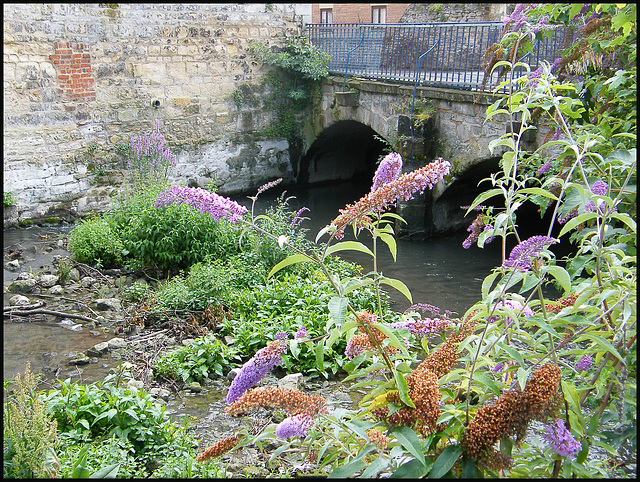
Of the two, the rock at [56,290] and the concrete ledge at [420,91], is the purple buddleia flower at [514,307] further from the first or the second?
the rock at [56,290]

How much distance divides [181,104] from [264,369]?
928 centimetres

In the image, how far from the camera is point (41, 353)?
194 inches

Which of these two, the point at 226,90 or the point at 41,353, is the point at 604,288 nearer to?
the point at 41,353

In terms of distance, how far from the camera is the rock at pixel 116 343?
5066 millimetres

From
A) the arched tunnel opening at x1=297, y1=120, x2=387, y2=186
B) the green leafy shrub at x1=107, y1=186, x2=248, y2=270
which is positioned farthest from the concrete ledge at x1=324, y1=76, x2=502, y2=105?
the green leafy shrub at x1=107, y1=186, x2=248, y2=270

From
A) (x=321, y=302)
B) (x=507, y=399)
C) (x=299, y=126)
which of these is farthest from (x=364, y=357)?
(x=299, y=126)

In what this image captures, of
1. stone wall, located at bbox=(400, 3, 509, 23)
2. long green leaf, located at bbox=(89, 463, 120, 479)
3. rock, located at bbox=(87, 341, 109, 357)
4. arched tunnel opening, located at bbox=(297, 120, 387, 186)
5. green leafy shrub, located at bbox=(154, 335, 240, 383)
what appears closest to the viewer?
long green leaf, located at bbox=(89, 463, 120, 479)

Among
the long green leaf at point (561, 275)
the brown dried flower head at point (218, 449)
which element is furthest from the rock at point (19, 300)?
the long green leaf at point (561, 275)

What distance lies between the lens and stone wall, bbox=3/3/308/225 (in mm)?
8852

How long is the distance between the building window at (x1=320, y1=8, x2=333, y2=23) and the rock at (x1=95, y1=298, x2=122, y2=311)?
14.4 m

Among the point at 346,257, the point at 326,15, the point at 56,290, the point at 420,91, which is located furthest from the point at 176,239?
the point at 326,15

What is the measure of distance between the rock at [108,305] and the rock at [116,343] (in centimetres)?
87

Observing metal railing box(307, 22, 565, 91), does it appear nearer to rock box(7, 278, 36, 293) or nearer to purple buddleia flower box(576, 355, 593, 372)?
rock box(7, 278, 36, 293)

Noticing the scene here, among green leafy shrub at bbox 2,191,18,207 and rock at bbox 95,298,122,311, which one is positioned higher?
green leafy shrub at bbox 2,191,18,207
